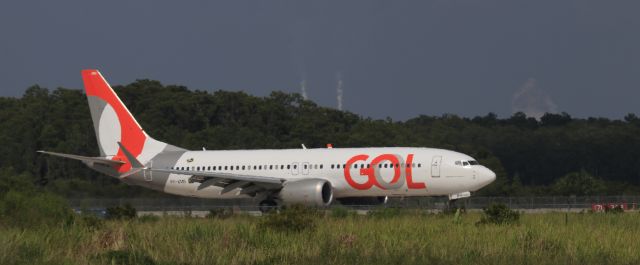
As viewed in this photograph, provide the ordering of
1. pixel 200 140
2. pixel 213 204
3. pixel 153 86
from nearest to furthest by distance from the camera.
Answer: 1. pixel 213 204
2. pixel 200 140
3. pixel 153 86

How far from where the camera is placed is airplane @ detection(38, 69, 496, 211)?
48.8 metres

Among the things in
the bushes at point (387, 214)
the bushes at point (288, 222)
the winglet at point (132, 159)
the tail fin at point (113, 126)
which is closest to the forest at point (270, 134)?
the tail fin at point (113, 126)

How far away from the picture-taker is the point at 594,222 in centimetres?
3550

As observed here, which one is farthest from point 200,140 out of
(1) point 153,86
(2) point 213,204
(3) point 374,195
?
(3) point 374,195

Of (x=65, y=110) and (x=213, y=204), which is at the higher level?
(x=65, y=110)

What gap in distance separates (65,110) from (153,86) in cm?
1210

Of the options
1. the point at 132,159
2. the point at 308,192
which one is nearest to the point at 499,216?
the point at 308,192

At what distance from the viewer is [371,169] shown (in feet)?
161

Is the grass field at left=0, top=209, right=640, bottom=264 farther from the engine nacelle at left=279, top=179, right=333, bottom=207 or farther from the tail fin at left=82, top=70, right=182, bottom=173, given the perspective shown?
the tail fin at left=82, top=70, right=182, bottom=173

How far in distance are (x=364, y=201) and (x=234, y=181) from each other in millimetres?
5794

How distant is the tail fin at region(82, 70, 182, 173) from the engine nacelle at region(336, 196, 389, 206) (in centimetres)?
847

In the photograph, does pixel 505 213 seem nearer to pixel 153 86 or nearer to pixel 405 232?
pixel 405 232

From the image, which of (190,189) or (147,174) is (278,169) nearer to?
(190,189)

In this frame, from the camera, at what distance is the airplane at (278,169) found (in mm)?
48750
